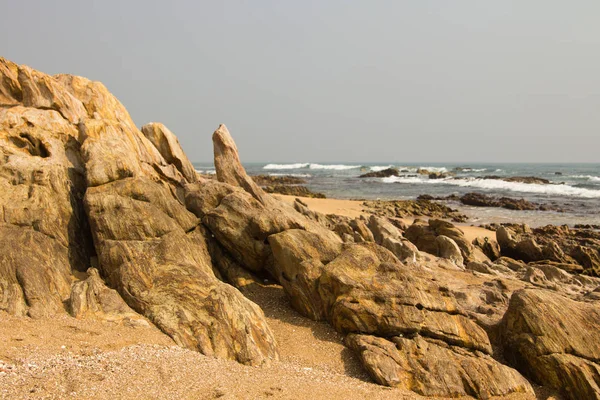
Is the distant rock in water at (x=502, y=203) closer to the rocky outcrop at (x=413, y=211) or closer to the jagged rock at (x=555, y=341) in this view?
the rocky outcrop at (x=413, y=211)


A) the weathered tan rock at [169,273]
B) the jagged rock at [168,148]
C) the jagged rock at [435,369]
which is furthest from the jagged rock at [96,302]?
the jagged rock at [168,148]

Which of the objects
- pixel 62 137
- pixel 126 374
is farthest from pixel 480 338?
pixel 62 137

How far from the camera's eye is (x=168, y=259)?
33.4 feet

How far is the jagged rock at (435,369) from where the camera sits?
843cm

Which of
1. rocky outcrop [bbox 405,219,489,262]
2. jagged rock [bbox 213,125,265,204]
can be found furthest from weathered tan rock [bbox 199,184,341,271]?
rocky outcrop [bbox 405,219,489,262]

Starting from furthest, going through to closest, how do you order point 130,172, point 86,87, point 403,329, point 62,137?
1. point 86,87
2. point 62,137
3. point 130,172
4. point 403,329

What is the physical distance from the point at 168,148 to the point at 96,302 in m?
8.28

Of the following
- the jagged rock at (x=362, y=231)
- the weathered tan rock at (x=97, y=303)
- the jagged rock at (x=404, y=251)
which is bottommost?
the jagged rock at (x=404, y=251)

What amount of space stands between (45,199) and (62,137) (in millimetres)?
3402

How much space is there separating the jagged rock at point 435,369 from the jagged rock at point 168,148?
31.8 feet

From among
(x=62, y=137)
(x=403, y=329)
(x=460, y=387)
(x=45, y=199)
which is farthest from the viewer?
(x=62, y=137)

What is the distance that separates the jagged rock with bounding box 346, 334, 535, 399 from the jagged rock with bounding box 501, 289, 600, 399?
74 cm

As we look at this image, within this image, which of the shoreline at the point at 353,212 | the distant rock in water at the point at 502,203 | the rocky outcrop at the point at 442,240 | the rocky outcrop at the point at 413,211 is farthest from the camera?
the distant rock in water at the point at 502,203

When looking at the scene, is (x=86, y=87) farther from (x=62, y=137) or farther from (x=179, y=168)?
(x=179, y=168)
